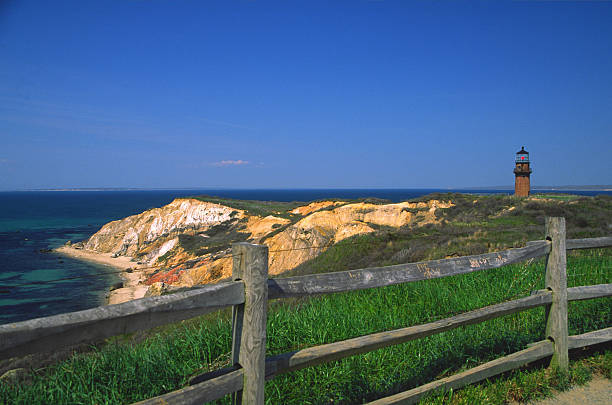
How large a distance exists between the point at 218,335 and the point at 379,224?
20526mm

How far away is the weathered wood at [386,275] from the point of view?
116 inches

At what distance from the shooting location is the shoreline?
23.6m

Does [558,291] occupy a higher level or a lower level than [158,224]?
higher

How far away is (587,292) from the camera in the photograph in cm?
466

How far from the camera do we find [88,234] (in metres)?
57.2

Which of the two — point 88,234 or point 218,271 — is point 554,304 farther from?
point 88,234

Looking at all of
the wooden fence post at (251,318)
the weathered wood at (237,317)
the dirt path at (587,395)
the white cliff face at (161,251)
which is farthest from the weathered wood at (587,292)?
the white cliff face at (161,251)

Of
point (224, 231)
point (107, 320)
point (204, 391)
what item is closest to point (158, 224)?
point (224, 231)

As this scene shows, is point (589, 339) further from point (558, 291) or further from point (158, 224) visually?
point (158, 224)

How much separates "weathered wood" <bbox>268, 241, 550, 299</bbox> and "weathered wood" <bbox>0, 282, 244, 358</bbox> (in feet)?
1.38

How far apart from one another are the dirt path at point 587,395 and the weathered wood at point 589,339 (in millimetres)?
387

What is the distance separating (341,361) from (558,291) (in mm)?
2434

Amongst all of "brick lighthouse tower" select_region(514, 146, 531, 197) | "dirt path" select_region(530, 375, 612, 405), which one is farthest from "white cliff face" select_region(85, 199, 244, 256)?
"dirt path" select_region(530, 375, 612, 405)

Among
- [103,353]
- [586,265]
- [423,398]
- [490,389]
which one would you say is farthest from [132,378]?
[586,265]
